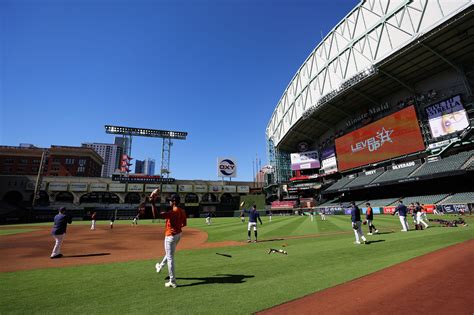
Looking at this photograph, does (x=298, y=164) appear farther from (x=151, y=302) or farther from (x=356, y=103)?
(x=151, y=302)

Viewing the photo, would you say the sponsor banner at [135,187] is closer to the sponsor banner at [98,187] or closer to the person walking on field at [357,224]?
the sponsor banner at [98,187]

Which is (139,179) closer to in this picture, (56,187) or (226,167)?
(56,187)

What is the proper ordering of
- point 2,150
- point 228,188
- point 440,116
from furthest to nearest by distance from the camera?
point 2,150 < point 228,188 < point 440,116

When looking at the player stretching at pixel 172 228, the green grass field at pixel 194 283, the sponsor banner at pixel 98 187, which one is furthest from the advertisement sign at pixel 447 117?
the sponsor banner at pixel 98 187

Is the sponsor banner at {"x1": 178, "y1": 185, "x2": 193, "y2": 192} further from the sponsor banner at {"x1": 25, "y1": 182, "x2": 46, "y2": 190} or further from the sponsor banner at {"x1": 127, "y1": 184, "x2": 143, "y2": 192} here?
the sponsor banner at {"x1": 25, "y1": 182, "x2": 46, "y2": 190}

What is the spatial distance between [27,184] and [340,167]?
273 ft

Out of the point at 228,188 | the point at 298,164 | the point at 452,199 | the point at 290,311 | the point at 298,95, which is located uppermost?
the point at 298,95

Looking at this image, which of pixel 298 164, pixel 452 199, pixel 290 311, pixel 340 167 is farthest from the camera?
pixel 298 164

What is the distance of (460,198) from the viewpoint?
29.6 metres

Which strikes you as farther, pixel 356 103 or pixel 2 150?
pixel 2 150

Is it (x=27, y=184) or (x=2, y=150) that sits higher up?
(x=2, y=150)

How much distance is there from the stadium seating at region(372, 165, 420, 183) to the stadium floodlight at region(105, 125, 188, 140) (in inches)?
2119

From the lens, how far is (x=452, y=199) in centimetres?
3061

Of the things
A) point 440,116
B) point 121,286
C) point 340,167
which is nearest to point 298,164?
point 340,167
